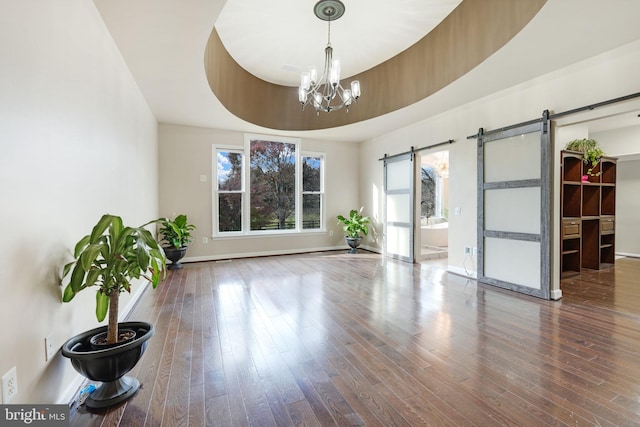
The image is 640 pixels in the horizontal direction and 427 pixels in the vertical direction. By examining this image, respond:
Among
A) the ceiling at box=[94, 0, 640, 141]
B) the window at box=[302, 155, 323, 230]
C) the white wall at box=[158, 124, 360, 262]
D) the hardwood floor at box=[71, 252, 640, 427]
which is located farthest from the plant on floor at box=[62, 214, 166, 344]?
the window at box=[302, 155, 323, 230]

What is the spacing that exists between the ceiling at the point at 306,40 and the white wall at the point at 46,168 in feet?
1.68

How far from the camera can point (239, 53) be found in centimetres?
436

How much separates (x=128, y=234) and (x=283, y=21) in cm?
311

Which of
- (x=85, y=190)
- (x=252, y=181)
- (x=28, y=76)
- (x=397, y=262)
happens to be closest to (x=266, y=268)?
(x=252, y=181)

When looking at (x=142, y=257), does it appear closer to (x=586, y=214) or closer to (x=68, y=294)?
(x=68, y=294)

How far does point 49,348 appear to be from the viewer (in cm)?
163

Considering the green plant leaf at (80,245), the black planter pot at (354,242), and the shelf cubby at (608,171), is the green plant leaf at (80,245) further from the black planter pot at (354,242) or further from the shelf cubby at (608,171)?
the shelf cubby at (608,171)

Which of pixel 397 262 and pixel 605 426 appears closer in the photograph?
pixel 605 426

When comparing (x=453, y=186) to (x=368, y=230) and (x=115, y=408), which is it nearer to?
(x=368, y=230)

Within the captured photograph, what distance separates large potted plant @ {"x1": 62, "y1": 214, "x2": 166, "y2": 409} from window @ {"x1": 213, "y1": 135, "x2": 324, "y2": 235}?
442cm

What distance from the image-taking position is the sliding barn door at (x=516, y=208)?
3.69 meters

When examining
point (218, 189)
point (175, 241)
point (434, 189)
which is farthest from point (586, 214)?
point (175, 241)

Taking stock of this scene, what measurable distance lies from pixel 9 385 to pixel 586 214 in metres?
7.51

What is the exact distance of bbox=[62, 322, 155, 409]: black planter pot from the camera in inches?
63.6
